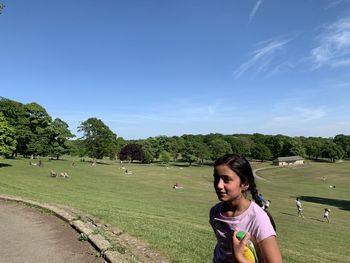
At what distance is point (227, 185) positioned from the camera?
136 inches

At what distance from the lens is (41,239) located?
9.12 metres

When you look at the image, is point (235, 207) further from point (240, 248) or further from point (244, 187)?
point (240, 248)

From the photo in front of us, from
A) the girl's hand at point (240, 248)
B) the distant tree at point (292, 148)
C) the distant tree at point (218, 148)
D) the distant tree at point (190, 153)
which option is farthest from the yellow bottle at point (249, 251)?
the distant tree at point (292, 148)

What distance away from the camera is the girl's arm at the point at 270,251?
3082 millimetres

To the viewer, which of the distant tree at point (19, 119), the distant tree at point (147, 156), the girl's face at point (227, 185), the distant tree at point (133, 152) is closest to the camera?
the girl's face at point (227, 185)

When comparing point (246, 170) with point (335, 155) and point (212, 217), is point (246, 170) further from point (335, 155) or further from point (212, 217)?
point (335, 155)

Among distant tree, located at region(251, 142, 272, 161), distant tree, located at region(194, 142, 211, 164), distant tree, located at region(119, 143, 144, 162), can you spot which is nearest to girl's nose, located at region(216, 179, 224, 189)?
distant tree, located at region(194, 142, 211, 164)

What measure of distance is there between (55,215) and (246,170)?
31.9 ft

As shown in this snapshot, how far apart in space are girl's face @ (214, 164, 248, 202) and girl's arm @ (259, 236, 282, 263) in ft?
1.68

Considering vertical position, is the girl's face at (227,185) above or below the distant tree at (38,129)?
below

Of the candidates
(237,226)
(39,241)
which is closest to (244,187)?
(237,226)

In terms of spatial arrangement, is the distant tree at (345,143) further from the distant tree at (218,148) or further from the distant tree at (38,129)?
the distant tree at (38,129)

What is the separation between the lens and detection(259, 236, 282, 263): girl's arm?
308 cm

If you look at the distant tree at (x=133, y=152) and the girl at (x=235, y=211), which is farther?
the distant tree at (x=133, y=152)
